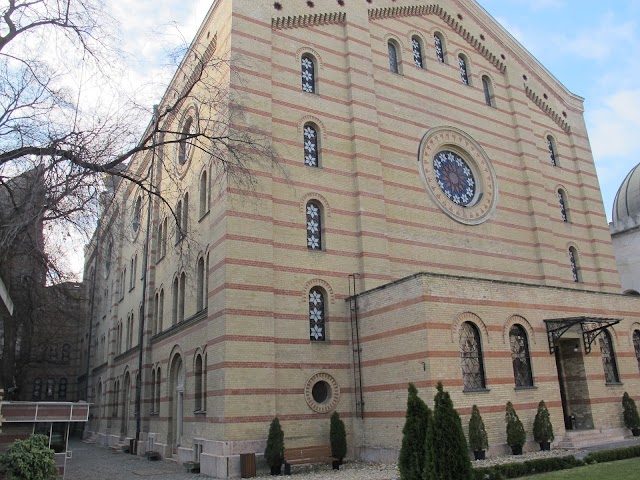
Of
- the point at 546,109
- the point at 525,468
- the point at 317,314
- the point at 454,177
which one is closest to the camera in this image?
the point at 525,468

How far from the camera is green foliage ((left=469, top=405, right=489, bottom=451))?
597 inches

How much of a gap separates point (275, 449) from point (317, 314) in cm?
479

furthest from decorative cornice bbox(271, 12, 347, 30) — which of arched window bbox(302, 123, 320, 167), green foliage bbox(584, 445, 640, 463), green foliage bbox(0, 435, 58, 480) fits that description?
green foliage bbox(584, 445, 640, 463)

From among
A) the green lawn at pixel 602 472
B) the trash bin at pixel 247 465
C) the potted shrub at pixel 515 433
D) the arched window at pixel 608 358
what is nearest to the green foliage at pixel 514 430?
the potted shrub at pixel 515 433

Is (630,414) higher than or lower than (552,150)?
lower

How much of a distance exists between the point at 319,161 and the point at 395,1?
959 centimetres

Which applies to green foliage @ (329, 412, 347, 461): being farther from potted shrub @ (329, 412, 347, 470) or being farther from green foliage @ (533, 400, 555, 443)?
green foliage @ (533, 400, 555, 443)

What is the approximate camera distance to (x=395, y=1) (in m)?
25.0

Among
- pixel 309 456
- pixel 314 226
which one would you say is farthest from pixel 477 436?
pixel 314 226

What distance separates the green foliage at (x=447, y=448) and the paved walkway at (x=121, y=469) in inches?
330

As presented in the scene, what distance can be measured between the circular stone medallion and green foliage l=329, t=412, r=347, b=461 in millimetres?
9672

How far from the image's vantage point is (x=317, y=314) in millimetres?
18906

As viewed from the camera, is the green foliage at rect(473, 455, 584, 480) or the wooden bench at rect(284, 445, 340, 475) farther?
the wooden bench at rect(284, 445, 340, 475)

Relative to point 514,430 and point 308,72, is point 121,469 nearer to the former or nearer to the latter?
point 514,430
